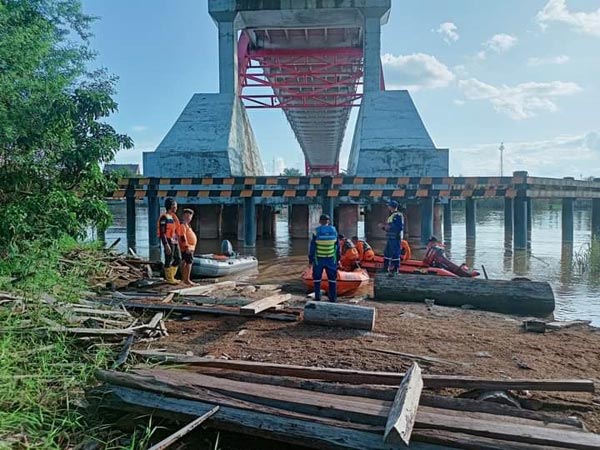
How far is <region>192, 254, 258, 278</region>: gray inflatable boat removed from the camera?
1071 cm

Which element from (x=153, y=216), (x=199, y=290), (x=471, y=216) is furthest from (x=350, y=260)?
(x=471, y=216)

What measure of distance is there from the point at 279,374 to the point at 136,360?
1.31m

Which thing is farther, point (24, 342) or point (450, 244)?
point (450, 244)

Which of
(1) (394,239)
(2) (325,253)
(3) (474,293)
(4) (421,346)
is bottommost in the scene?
(4) (421,346)

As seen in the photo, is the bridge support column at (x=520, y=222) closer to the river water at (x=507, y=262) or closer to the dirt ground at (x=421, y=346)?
the river water at (x=507, y=262)

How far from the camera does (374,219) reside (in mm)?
22469

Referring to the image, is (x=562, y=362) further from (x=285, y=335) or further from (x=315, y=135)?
(x=315, y=135)

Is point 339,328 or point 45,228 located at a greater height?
point 45,228

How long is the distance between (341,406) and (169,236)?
6.34m

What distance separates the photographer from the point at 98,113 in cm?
800

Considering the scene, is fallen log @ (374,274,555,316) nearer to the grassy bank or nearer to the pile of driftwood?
the pile of driftwood

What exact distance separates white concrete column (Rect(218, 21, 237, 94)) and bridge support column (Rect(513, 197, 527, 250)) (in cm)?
1222

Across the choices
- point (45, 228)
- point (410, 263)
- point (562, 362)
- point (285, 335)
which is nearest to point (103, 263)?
point (45, 228)

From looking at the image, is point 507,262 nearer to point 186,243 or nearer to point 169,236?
point 186,243
